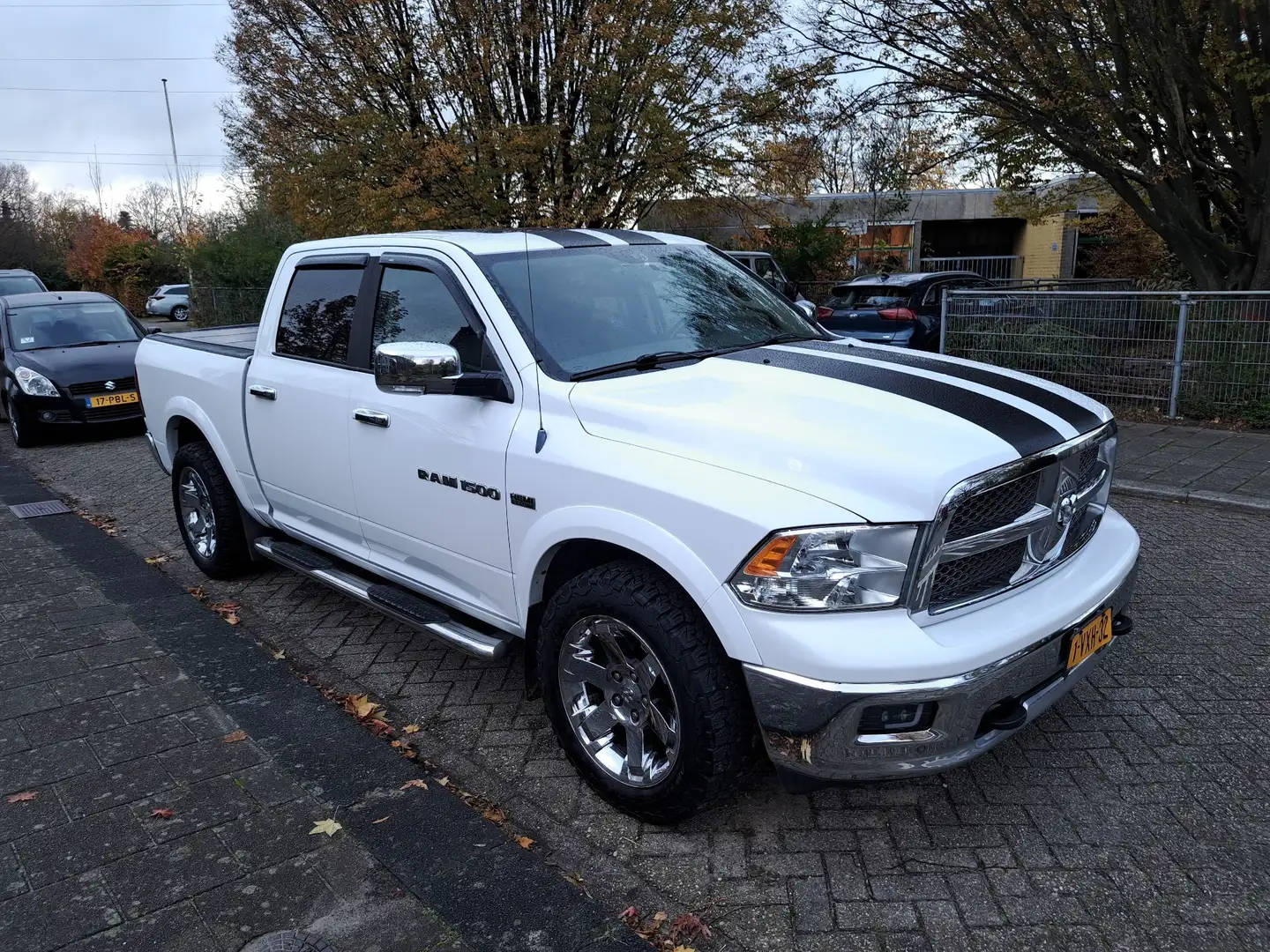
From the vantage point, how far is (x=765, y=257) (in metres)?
15.5

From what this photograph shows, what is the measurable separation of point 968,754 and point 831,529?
0.78 metres

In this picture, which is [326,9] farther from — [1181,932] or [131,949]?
[1181,932]

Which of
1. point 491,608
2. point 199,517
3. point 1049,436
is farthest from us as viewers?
point 199,517

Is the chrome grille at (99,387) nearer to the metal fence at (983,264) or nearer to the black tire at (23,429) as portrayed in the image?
the black tire at (23,429)

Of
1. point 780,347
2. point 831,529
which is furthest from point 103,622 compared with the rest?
point 831,529

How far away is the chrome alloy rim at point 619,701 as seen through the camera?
296cm

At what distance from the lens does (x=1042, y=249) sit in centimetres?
3133

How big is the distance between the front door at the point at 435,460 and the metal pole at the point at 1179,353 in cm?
810

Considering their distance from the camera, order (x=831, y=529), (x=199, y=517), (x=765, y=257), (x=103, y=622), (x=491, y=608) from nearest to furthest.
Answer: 1. (x=831, y=529)
2. (x=491, y=608)
3. (x=103, y=622)
4. (x=199, y=517)
5. (x=765, y=257)

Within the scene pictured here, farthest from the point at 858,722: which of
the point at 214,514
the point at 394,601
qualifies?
the point at 214,514

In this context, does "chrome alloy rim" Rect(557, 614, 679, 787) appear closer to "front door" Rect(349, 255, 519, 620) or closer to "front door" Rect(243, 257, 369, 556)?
"front door" Rect(349, 255, 519, 620)

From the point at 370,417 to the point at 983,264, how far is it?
87.3 ft

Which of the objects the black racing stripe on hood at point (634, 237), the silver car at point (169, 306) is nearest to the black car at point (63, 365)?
the black racing stripe on hood at point (634, 237)

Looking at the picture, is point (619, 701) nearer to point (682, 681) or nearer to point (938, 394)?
point (682, 681)
